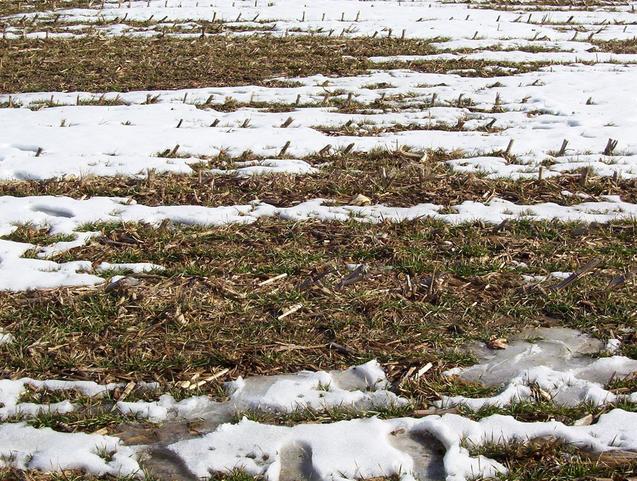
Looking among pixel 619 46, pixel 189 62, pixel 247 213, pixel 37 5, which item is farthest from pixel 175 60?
pixel 619 46

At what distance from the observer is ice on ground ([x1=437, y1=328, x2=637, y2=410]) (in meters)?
3.89

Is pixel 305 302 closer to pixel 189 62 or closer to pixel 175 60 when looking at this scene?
pixel 189 62

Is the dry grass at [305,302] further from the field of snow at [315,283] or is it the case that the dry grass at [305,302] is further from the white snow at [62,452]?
the white snow at [62,452]

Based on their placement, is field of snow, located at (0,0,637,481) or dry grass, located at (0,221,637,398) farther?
dry grass, located at (0,221,637,398)

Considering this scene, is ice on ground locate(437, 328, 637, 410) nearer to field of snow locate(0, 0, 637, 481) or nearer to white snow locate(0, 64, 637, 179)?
field of snow locate(0, 0, 637, 481)

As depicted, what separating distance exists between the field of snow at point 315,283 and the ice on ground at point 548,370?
0.5 inches

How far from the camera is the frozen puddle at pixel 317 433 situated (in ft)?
11.2

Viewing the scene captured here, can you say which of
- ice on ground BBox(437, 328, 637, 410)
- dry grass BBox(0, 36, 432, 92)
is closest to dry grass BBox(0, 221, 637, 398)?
ice on ground BBox(437, 328, 637, 410)

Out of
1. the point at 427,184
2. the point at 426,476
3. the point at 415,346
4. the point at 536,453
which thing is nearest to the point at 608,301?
the point at 415,346

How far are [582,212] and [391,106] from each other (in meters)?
4.86

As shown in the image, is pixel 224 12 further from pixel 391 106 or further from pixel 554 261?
pixel 554 261

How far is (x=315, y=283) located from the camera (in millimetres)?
5000

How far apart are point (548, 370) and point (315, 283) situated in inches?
60.8

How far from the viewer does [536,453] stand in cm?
343
